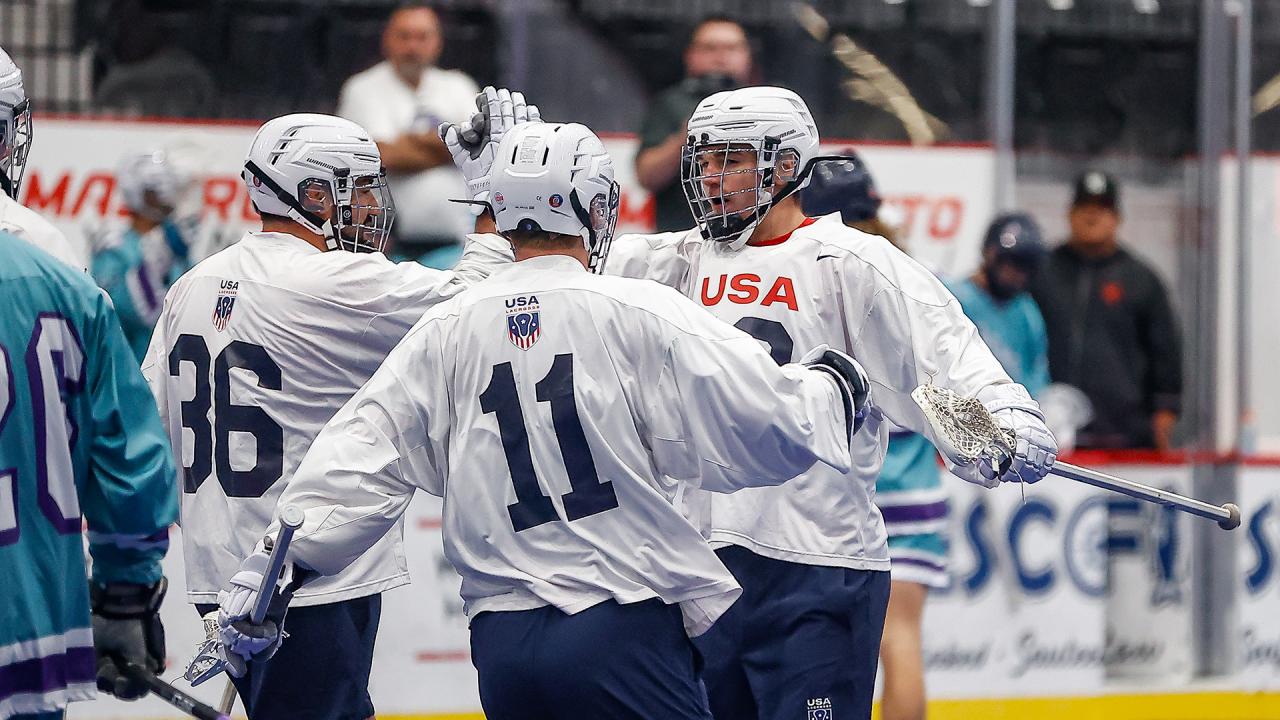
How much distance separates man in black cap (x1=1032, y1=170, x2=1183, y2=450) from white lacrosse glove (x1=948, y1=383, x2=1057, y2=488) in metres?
3.89

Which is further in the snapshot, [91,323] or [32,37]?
[32,37]

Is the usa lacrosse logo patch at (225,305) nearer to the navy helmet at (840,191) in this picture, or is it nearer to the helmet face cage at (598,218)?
the helmet face cage at (598,218)

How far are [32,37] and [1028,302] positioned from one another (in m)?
3.76

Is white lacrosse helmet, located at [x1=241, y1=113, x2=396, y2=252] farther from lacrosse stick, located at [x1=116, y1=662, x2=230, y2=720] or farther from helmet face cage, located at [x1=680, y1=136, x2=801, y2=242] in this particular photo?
lacrosse stick, located at [x1=116, y1=662, x2=230, y2=720]

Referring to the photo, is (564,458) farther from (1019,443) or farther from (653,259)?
(653,259)

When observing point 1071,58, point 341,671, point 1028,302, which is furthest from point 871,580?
point 1071,58

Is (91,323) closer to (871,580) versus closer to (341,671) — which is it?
(341,671)

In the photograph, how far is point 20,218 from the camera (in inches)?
167

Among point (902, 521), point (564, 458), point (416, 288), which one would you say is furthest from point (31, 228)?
point (902, 521)

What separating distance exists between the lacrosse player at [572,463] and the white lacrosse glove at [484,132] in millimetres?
965

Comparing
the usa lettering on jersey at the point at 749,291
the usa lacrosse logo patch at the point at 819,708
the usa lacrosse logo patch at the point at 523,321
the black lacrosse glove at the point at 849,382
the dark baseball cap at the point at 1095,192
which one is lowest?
the usa lacrosse logo patch at the point at 819,708

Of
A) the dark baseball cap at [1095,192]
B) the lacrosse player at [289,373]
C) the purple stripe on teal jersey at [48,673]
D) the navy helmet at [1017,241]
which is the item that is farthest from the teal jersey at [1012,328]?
the purple stripe on teal jersey at [48,673]

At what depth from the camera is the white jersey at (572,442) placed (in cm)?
345

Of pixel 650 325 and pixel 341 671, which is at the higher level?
pixel 650 325
